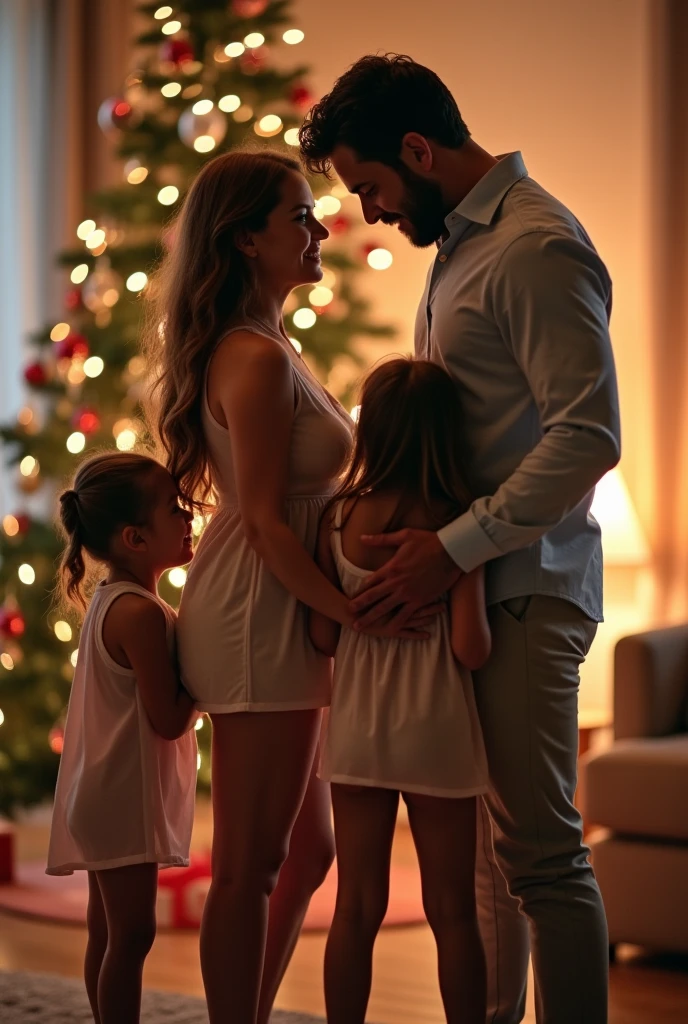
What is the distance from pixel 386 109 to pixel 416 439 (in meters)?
0.50

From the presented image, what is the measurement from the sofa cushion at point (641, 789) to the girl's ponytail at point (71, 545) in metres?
1.41

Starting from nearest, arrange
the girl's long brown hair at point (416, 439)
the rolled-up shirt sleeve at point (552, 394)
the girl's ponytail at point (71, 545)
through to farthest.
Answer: the rolled-up shirt sleeve at point (552, 394)
the girl's long brown hair at point (416, 439)
the girl's ponytail at point (71, 545)

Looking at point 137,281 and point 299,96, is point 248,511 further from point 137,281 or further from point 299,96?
point 299,96

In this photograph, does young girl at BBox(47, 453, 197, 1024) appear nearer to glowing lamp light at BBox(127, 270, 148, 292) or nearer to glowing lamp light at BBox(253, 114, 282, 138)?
glowing lamp light at BBox(127, 270, 148, 292)

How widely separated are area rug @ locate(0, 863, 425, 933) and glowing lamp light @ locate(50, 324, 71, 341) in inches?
64.7

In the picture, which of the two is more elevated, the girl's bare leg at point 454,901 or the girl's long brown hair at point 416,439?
the girl's long brown hair at point 416,439

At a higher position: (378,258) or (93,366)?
(378,258)

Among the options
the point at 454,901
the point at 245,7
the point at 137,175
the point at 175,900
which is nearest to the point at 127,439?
the point at 137,175

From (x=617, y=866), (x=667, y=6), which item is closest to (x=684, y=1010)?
(x=617, y=866)

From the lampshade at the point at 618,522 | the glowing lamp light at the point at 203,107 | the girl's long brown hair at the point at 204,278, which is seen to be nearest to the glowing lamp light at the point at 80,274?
the glowing lamp light at the point at 203,107

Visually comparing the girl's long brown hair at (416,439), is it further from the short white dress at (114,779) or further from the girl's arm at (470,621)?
the short white dress at (114,779)

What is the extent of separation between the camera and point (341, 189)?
4.23 metres

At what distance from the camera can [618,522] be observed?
412cm

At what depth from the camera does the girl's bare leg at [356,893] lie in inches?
79.6
